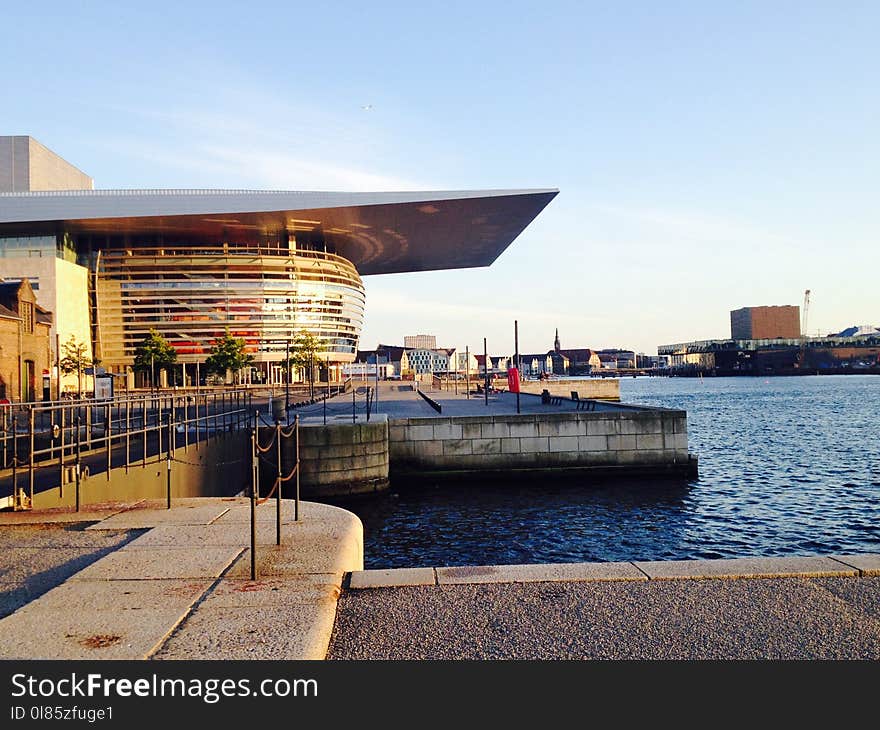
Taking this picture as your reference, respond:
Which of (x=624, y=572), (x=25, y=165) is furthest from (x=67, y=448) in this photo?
(x=25, y=165)

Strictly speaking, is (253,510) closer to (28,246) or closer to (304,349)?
(304,349)

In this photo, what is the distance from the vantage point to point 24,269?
278 ft

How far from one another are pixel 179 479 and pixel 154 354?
3065 inches

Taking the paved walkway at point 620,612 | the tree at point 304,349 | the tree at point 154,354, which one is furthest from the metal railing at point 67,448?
the tree at point 304,349

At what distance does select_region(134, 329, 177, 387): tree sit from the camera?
291ft

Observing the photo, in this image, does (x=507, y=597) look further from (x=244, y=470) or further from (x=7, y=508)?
(x=244, y=470)

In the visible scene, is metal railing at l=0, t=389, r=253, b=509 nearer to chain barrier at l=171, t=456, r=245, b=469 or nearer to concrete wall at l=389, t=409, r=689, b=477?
chain barrier at l=171, t=456, r=245, b=469

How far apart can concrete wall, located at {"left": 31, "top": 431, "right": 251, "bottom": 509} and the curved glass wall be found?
79047mm

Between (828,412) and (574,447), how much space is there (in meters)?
47.4

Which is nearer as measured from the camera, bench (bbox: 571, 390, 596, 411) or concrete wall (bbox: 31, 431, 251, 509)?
concrete wall (bbox: 31, 431, 251, 509)

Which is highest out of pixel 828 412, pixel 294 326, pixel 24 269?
pixel 24 269

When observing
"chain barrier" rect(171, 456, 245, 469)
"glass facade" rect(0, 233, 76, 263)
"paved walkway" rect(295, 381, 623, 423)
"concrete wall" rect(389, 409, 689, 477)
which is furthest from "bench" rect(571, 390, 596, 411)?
"glass facade" rect(0, 233, 76, 263)

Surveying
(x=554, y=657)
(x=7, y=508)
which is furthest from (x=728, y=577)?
(x=7, y=508)

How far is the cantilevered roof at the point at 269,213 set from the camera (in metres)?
84.5
